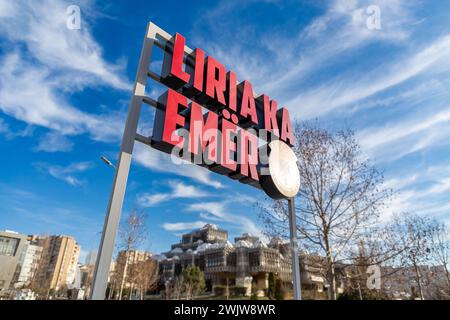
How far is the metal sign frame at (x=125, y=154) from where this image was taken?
3455 mm

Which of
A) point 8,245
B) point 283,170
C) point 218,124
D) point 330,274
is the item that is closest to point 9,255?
point 8,245

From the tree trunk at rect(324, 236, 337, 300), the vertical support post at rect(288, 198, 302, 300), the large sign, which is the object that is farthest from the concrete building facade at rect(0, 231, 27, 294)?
the large sign

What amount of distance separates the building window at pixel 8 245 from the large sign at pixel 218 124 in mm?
38186

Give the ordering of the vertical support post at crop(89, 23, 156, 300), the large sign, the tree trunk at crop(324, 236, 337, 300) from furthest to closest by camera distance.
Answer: the tree trunk at crop(324, 236, 337, 300) → the large sign → the vertical support post at crop(89, 23, 156, 300)

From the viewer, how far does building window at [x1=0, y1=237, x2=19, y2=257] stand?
105 feet

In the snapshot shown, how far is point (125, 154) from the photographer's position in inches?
163

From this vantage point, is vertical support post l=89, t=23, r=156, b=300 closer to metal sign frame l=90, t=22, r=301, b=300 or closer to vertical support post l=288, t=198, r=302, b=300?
metal sign frame l=90, t=22, r=301, b=300

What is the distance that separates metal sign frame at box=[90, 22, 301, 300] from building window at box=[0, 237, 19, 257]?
38266 mm

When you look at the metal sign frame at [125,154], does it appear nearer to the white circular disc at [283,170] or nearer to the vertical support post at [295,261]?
the white circular disc at [283,170]

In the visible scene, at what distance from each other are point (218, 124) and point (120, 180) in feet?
→ 8.65

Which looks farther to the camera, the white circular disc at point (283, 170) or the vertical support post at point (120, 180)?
the white circular disc at point (283, 170)

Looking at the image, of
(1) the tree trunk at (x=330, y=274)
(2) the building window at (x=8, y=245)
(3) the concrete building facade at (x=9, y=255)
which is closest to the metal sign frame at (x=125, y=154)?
(1) the tree trunk at (x=330, y=274)

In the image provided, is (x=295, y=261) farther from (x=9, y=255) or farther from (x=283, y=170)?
(x=9, y=255)
